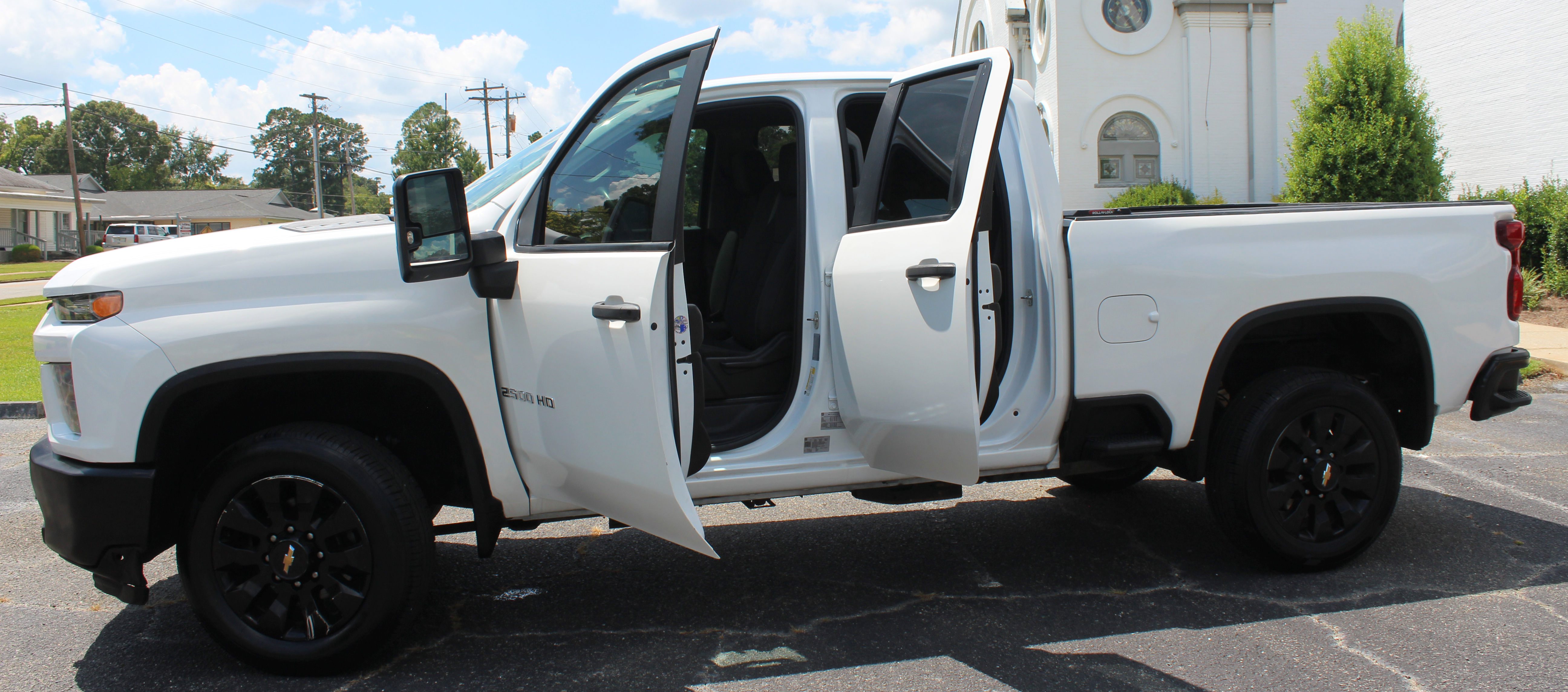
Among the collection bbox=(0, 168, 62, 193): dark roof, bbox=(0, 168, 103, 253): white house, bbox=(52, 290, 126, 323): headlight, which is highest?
bbox=(0, 168, 62, 193): dark roof

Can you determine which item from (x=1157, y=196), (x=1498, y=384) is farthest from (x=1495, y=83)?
(x=1498, y=384)

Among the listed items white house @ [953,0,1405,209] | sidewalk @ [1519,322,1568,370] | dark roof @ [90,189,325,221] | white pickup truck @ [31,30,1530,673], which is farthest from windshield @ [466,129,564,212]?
dark roof @ [90,189,325,221]

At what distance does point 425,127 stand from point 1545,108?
65935 millimetres

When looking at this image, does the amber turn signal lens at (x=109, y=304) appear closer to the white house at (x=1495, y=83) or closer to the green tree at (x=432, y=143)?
the white house at (x=1495, y=83)

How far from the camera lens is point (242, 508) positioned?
10.2ft

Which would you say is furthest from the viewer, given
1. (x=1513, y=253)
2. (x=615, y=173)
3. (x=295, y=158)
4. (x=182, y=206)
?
(x=295, y=158)

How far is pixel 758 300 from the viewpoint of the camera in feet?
13.3

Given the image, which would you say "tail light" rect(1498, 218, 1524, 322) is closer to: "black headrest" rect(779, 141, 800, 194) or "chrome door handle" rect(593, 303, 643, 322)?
"black headrest" rect(779, 141, 800, 194)

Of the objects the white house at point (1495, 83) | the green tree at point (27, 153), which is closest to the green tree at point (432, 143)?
the green tree at point (27, 153)

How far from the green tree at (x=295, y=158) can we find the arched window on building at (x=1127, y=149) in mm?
104851

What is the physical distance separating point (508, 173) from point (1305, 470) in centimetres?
325

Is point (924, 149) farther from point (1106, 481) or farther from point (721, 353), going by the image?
point (1106, 481)

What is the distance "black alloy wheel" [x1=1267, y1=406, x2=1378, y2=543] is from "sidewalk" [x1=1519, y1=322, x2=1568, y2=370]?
5676 millimetres

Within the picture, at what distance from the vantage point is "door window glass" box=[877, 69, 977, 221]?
349 centimetres
